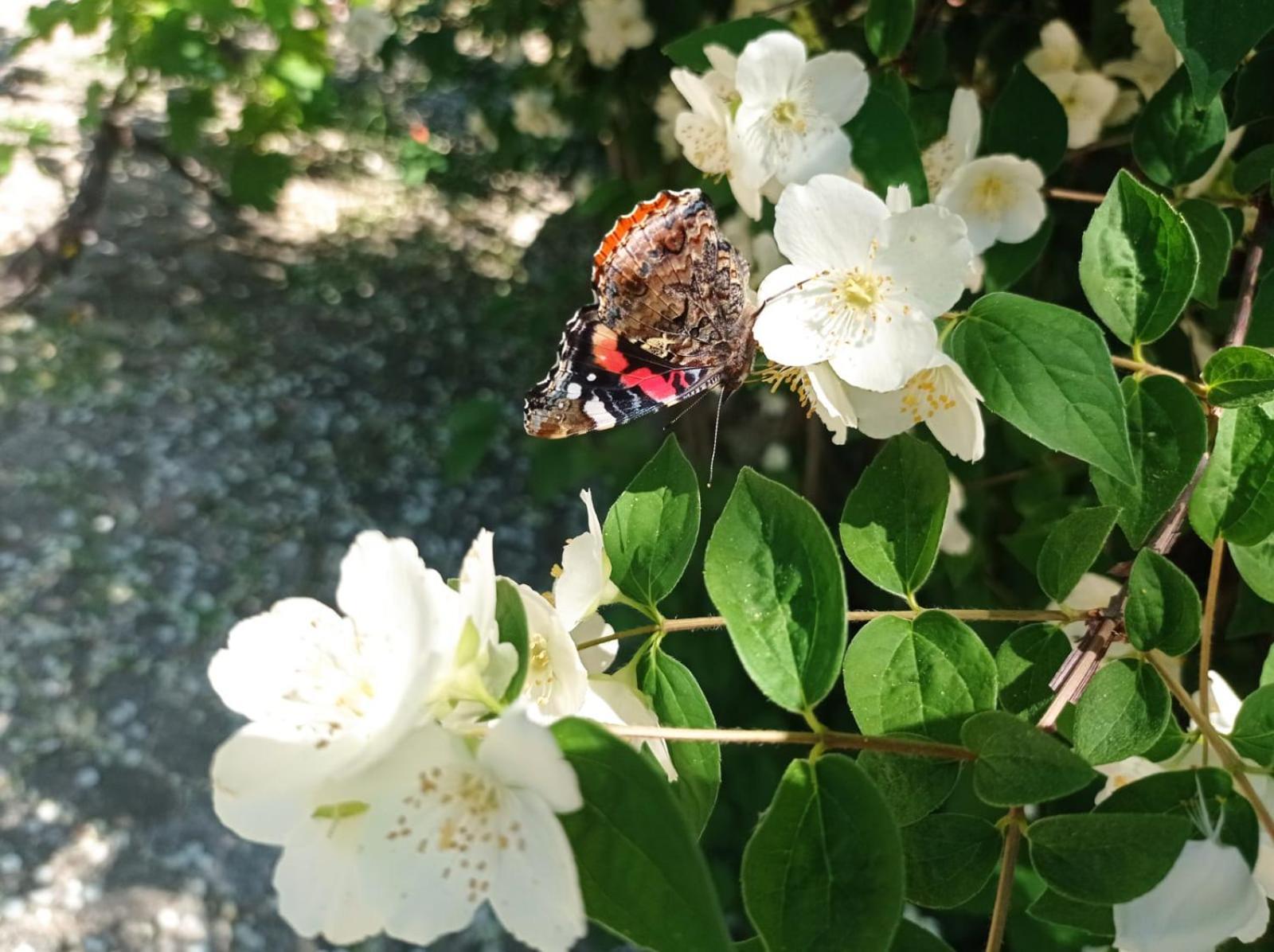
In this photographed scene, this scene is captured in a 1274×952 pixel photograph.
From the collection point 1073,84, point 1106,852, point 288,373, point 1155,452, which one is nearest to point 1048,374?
point 1155,452

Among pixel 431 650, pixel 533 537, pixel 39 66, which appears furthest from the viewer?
pixel 39 66

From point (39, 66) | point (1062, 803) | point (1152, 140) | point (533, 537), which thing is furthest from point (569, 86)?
point (39, 66)

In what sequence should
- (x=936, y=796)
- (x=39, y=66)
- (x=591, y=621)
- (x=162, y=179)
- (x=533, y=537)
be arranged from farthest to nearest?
(x=39, y=66)
(x=162, y=179)
(x=533, y=537)
(x=591, y=621)
(x=936, y=796)

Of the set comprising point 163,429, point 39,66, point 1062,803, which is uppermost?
point 1062,803

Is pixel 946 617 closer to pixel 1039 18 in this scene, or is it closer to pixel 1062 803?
pixel 1062 803

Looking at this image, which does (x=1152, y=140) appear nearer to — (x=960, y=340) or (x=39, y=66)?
(x=960, y=340)

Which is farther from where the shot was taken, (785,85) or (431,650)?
(785,85)

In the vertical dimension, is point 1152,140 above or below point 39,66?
above
